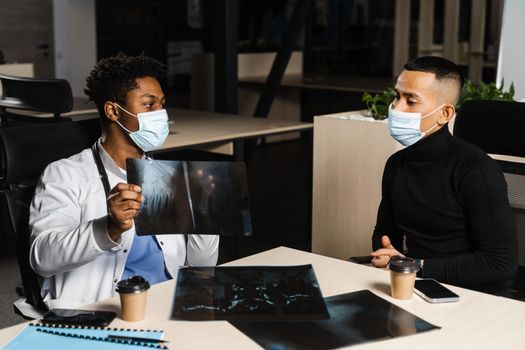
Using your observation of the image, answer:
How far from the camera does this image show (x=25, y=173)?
2.36 m

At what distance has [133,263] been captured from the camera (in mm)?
2346

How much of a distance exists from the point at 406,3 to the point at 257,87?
2537 millimetres

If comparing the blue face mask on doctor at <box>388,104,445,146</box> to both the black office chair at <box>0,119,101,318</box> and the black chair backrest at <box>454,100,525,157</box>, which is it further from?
the black office chair at <box>0,119,101,318</box>

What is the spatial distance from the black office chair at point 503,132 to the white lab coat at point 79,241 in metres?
Result: 1.13

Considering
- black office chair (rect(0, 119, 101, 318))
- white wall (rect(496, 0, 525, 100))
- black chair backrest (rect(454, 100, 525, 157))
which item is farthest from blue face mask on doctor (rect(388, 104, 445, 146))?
white wall (rect(496, 0, 525, 100))

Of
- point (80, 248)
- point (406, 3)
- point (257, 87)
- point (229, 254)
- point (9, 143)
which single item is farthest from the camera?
point (406, 3)

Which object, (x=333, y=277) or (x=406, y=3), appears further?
(x=406, y=3)

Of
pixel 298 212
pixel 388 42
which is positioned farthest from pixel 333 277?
pixel 388 42

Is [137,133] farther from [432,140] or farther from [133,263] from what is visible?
[432,140]

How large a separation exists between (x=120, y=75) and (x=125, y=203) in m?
0.59

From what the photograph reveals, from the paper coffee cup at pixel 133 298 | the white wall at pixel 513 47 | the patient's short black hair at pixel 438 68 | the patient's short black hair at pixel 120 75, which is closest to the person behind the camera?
the paper coffee cup at pixel 133 298

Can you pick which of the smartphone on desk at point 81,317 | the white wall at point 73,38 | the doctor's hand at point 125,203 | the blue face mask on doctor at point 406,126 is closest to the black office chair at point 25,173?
the doctor's hand at point 125,203

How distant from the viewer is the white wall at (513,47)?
493 cm

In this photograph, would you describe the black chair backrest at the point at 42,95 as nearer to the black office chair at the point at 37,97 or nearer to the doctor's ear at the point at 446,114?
the black office chair at the point at 37,97
